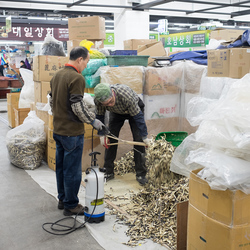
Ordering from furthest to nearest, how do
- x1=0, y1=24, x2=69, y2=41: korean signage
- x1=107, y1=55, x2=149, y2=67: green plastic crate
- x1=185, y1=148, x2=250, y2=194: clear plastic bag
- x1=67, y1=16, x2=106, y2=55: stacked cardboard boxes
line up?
x1=0, y1=24, x2=69, y2=41: korean signage < x1=67, y1=16, x2=106, y2=55: stacked cardboard boxes < x1=107, y1=55, x2=149, y2=67: green plastic crate < x1=185, y1=148, x2=250, y2=194: clear plastic bag

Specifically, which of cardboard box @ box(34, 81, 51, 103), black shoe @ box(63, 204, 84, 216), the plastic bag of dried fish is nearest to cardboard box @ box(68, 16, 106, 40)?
cardboard box @ box(34, 81, 51, 103)

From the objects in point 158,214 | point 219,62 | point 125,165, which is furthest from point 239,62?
point 125,165

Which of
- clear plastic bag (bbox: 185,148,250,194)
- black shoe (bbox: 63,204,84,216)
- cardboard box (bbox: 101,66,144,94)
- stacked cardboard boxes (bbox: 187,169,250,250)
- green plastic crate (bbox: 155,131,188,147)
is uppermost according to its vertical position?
cardboard box (bbox: 101,66,144,94)

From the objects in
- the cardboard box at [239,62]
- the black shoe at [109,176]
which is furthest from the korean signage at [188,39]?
the black shoe at [109,176]

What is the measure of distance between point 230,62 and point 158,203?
1.80 meters

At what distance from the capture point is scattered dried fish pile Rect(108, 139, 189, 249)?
2693 millimetres

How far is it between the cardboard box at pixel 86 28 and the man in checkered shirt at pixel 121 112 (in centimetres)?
263

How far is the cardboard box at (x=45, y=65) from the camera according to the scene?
4.95 m

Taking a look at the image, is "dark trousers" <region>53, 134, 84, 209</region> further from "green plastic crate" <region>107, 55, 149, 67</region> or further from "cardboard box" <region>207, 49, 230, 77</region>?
"green plastic crate" <region>107, 55, 149, 67</region>

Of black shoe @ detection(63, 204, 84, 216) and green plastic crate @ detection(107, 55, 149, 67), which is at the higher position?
green plastic crate @ detection(107, 55, 149, 67)

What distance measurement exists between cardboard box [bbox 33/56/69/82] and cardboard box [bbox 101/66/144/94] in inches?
37.2

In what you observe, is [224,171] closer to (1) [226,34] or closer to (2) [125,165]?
(2) [125,165]

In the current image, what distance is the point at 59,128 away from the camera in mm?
2955

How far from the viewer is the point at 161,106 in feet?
16.6
